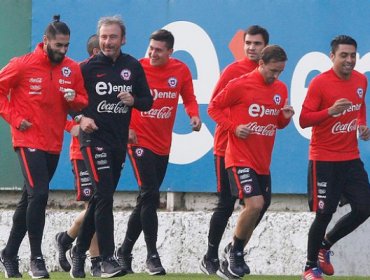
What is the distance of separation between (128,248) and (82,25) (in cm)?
283

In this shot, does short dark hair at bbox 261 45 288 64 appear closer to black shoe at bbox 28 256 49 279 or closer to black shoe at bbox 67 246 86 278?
black shoe at bbox 67 246 86 278

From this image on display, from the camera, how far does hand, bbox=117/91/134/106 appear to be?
12.1 metres

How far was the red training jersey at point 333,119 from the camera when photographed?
12.5 meters

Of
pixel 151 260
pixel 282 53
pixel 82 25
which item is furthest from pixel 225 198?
pixel 82 25

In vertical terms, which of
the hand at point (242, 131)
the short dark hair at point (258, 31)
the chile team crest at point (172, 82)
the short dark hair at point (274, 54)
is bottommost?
the hand at point (242, 131)

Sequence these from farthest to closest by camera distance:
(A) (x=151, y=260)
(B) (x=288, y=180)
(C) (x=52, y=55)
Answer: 1. (B) (x=288, y=180)
2. (A) (x=151, y=260)
3. (C) (x=52, y=55)

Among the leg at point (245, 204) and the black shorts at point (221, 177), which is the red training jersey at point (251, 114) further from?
the black shorts at point (221, 177)

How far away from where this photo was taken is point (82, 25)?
15406mm

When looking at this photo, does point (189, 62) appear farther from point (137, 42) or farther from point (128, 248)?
point (128, 248)

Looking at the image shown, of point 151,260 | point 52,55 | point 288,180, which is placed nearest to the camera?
point 52,55

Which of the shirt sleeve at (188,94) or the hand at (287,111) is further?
the shirt sleeve at (188,94)

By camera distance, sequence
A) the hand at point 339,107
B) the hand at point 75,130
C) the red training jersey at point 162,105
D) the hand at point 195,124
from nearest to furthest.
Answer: the hand at point 339,107 < the hand at point 75,130 < the hand at point 195,124 < the red training jersey at point 162,105

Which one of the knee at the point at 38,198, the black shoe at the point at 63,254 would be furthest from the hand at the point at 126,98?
the black shoe at the point at 63,254

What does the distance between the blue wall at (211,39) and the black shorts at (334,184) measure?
2086 mm
